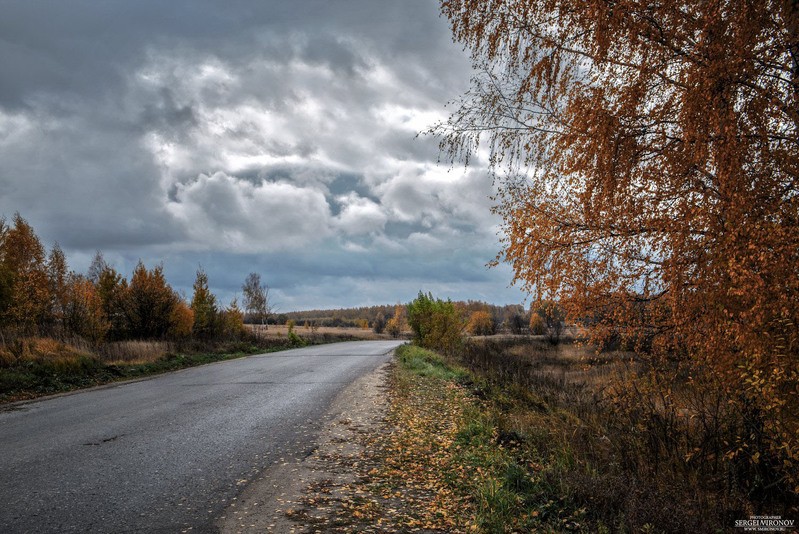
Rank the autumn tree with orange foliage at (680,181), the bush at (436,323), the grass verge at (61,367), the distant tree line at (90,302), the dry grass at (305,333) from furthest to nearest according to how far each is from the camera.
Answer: the dry grass at (305,333), the bush at (436,323), the distant tree line at (90,302), the grass verge at (61,367), the autumn tree with orange foliage at (680,181)

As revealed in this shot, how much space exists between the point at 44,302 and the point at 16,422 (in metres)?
29.2

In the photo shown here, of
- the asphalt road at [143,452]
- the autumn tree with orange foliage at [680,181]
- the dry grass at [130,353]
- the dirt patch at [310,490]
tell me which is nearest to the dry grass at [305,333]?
the dry grass at [130,353]

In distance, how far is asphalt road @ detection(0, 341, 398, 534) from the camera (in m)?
4.65

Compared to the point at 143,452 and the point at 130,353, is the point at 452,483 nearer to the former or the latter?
the point at 143,452

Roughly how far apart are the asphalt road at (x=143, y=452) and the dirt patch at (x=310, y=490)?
236 mm

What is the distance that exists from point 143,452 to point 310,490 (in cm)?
288

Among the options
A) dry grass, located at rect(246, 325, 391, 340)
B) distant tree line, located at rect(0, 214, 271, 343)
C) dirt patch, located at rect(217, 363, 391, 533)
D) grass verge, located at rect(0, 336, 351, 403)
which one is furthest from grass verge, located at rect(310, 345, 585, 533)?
dry grass, located at rect(246, 325, 391, 340)

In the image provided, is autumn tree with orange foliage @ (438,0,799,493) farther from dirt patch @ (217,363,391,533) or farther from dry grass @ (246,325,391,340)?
dry grass @ (246,325,391,340)

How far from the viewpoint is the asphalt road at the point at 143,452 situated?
4.65 m

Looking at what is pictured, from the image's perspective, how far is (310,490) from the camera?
Result: 544 centimetres

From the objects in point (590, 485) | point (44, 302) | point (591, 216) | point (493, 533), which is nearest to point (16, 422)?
point (493, 533)

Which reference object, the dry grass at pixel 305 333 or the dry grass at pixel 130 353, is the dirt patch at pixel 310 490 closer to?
the dry grass at pixel 130 353

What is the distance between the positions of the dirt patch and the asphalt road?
0.24 metres

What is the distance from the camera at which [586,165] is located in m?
5.02
